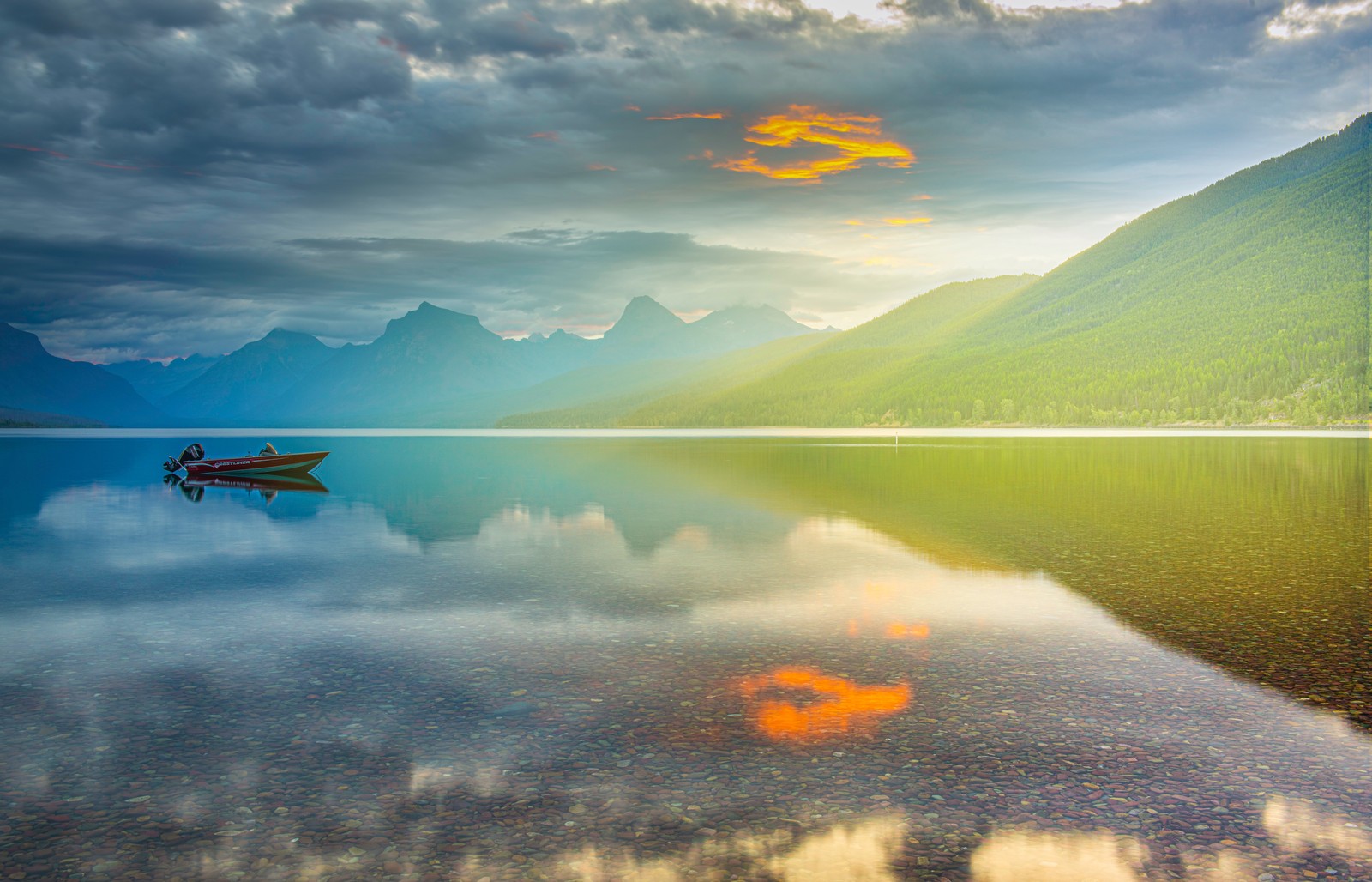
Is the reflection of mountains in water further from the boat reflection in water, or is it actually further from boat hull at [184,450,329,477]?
the boat reflection in water

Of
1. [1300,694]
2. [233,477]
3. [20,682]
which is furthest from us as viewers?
[233,477]

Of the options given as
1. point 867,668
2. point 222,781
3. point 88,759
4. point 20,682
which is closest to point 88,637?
point 20,682

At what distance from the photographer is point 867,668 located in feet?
50.0

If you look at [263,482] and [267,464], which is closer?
[263,482]

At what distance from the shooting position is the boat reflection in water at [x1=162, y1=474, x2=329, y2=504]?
191ft

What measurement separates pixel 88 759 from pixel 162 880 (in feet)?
12.5

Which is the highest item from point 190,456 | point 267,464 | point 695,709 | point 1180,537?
point 190,456

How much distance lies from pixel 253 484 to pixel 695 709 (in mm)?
63992

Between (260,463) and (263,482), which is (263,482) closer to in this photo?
(263,482)

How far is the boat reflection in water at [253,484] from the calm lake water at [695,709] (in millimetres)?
26883

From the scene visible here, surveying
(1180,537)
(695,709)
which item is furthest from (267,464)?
(695,709)

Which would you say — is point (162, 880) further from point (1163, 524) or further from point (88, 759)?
point (1163, 524)

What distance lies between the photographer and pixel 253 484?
6844 cm

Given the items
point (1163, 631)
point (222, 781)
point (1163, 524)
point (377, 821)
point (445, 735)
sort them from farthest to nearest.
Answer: point (1163, 524)
point (1163, 631)
point (445, 735)
point (222, 781)
point (377, 821)
